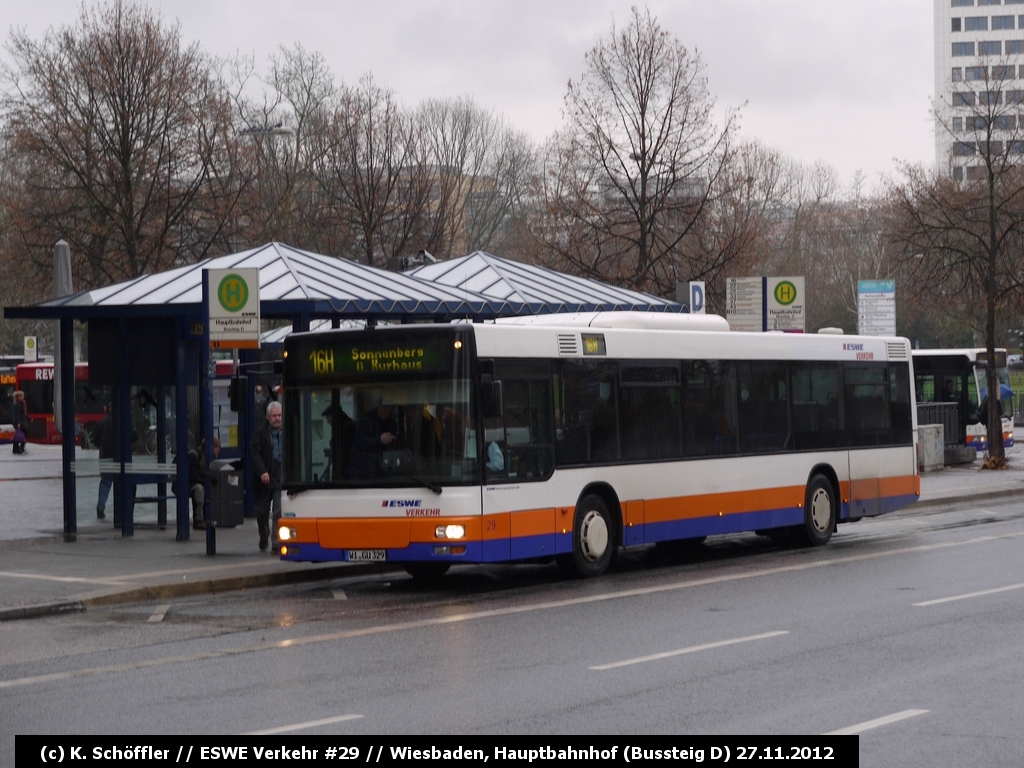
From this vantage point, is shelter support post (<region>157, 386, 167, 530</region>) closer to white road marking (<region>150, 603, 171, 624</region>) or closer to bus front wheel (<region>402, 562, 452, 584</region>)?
bus front wheel (<region>402, 562, 452, 584</region>)

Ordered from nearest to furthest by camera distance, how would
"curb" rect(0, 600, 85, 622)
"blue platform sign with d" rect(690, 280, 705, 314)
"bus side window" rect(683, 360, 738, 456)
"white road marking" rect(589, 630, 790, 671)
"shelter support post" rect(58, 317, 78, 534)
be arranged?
"white road marking" rect(589, 630, 790, 671) → "curb" rect(0, 600, 85, 622) → "bus side window" rect(683, 360, 738, 456) → "shelter support post" rect(58, 317, 78, 534) → "blue platform sign with d" rect(690, 280, 705, 314)

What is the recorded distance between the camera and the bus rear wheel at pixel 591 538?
53.6ft

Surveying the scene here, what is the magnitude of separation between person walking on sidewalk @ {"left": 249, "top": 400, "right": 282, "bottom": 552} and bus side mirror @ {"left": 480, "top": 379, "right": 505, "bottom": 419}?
362 centimetres

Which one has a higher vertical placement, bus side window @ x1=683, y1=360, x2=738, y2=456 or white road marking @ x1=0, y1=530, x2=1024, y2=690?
bus side window @ x1=683, y1=360, x2=738, y2=456

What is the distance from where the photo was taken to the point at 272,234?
47.8 metres

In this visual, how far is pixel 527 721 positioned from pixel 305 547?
748 cm

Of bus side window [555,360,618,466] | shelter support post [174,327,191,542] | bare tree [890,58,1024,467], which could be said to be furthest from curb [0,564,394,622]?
bare tree [890,58,1024,467]

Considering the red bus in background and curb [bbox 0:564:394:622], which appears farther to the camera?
the red bus in background

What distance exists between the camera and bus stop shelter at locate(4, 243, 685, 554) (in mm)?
19484

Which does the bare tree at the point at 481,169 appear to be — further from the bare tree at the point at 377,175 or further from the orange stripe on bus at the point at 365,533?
the orange stripe on bus at the point at 365,533

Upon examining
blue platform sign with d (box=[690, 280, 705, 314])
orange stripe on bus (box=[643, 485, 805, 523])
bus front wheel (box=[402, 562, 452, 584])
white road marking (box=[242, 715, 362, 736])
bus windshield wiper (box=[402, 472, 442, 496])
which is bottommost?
bus front wheel (box=[402, 562, 452, 584])

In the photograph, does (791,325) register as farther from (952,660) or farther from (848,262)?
(848,262)

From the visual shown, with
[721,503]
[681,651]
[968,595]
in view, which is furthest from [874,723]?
[721,503]
